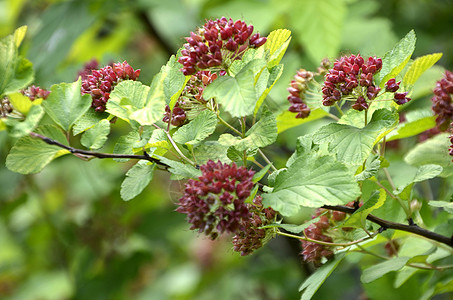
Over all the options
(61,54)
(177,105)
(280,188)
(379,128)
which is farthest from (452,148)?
(61,54)

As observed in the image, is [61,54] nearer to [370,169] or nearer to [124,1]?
[124,1]

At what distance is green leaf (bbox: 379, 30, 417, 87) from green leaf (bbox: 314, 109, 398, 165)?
5cm

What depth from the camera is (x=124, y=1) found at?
59.5 inches

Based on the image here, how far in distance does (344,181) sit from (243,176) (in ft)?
0.32

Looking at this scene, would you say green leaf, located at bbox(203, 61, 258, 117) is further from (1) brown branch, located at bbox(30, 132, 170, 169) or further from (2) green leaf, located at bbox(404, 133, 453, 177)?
(2) green leaf, located at bbox(404, 133, 453, 177)

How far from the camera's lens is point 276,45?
1.93ft

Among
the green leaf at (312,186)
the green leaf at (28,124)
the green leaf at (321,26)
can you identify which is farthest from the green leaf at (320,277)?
the green leaf at (321,26)

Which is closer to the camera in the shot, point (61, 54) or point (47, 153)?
point (47, 153)

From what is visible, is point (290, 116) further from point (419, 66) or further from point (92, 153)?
point (92, 153)

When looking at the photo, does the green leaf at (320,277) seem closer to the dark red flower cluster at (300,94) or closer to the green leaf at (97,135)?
the dark red flower cluster at (300,94)

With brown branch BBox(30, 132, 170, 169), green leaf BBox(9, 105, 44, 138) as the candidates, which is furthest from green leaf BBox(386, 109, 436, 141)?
green leaf BBox(9, 105, 44, 138)

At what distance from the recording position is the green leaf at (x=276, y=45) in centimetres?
57

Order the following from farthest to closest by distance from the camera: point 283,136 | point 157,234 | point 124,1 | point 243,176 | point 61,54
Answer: point 157,234, point 124,1, point 283,136, point 61,54, point 243,176

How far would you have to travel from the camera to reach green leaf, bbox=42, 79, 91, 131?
56cm
